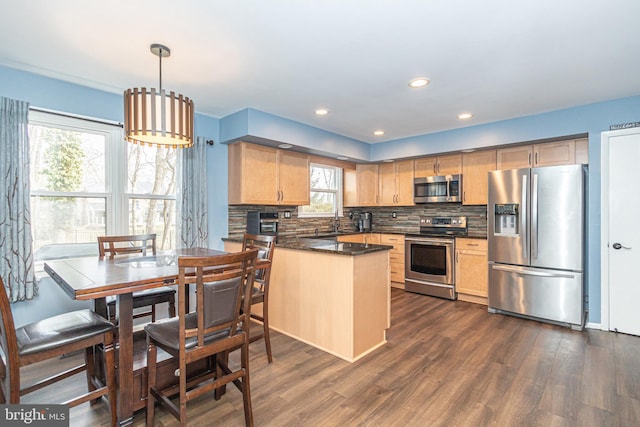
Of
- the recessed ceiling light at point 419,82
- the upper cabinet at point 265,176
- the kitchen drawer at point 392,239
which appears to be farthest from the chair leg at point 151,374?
the kitchen drawer at point 392,239

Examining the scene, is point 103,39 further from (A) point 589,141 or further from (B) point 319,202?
(A) point 589,141

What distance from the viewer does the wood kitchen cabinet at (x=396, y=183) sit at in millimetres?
5250

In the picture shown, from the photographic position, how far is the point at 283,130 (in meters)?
3.85

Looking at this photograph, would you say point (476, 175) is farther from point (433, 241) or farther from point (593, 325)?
point (593, 325)

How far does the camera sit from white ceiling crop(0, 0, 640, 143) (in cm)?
183

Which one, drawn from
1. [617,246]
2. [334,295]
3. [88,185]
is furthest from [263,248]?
[617,246]

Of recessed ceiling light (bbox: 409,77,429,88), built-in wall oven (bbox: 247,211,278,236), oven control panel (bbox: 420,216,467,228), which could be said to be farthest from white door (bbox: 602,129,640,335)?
built-in wall oven (bbox: 247,211,278,236)

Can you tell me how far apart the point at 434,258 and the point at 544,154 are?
1948mm

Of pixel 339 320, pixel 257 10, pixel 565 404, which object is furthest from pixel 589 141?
pixel 257 10

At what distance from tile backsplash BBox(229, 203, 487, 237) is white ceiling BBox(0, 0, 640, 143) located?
4.98 feet

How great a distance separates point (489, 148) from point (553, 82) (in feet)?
4.83

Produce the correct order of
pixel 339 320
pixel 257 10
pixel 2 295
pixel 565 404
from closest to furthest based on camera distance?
pixel 2 295, pixel 257 10, pixel 565 404, pixel 339 320

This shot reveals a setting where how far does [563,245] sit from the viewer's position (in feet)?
11.5

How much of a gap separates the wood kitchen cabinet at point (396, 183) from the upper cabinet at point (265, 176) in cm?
172
